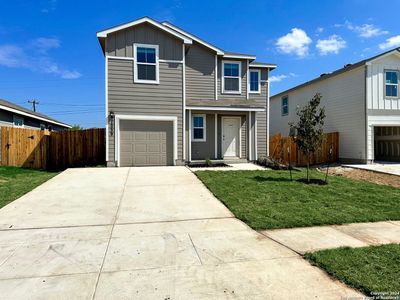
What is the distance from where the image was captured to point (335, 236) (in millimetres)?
4500

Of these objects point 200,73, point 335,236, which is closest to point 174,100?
point 200,73

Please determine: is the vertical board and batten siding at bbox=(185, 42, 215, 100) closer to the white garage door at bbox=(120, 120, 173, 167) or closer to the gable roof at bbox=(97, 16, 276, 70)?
the gable roof at bbox=(97, 16, 276, 70)

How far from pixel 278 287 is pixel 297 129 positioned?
24.9ft

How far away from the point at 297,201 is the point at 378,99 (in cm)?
1186

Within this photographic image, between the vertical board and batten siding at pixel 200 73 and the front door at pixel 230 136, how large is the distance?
1.62 metres

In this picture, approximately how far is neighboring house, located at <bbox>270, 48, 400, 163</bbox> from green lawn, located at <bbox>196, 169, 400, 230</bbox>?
23.1 feet

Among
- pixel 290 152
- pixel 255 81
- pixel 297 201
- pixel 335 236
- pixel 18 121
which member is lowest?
pixel 335 236

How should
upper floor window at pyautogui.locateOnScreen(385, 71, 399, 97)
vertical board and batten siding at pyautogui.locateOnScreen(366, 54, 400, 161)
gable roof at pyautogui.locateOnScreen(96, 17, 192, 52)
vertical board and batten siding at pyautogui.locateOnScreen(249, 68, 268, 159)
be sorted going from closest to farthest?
gable roof at pyautogui.locateOnScreen(96, 17, 192, 52), vertical board and batten siding at pyautogui.locateOnScreen(366, 54, 400, 161), vertical board and batten siding at pyautogui.locateOnScreen(249, 68, 268, 159), upper floor window at pyautogui.locateOnScreen(385, 71, 399, 97)

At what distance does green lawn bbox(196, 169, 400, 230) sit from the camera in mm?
5423

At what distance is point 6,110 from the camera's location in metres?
16.7

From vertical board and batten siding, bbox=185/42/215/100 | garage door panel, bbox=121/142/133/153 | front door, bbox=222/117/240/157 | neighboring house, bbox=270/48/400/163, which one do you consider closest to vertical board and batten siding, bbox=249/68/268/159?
front door, bbox=222/117/240/157

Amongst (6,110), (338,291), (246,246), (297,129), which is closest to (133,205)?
(246,246)

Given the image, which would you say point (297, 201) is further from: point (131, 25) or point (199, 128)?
point (131, 25)

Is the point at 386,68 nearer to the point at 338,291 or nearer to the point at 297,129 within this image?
the point at 297,129
